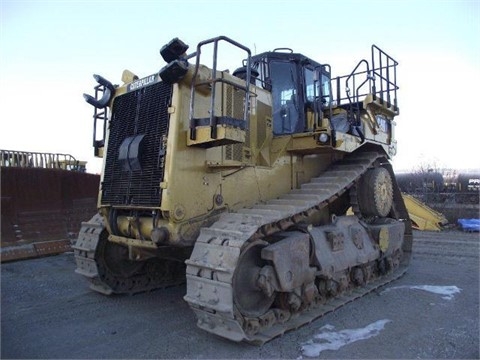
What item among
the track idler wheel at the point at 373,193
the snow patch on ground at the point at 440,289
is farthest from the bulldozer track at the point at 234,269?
the snow patch on ground at the point at 440,289

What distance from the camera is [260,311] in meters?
4.81

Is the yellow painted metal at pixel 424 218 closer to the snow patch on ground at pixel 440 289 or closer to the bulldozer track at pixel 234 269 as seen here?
the snow patch on ground at pixel 440 289

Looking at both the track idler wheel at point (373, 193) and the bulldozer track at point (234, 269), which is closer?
the bulldozer track at point (234, 269)

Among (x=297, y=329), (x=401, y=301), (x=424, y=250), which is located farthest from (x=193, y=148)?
(x=424, y=250)

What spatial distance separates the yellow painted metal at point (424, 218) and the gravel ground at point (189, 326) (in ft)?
23.9

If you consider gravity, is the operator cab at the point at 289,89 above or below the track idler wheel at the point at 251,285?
above

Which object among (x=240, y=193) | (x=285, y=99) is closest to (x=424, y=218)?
(x=285, y=99)

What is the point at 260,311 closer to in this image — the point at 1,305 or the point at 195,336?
the point at 195,336

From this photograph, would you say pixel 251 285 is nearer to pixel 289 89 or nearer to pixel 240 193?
pixel 240 193

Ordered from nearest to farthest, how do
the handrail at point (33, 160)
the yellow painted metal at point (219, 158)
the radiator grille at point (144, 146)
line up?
the yellow painted metal at point (219, 158)
the radiator grille at point (144, 146)
the handrail at point (33, 160)

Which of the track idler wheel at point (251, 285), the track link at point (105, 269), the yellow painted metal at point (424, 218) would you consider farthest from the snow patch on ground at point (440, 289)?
the yellow painted metal at point (424, 218)

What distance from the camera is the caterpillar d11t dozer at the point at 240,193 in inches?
183

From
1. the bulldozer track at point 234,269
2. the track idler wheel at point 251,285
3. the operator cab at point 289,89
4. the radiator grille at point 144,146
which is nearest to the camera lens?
the bulldozer track at point 234,269

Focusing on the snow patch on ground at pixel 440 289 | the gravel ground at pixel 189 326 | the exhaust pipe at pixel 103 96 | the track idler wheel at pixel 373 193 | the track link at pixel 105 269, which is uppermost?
the exhaust pipe at pixel 103 96
